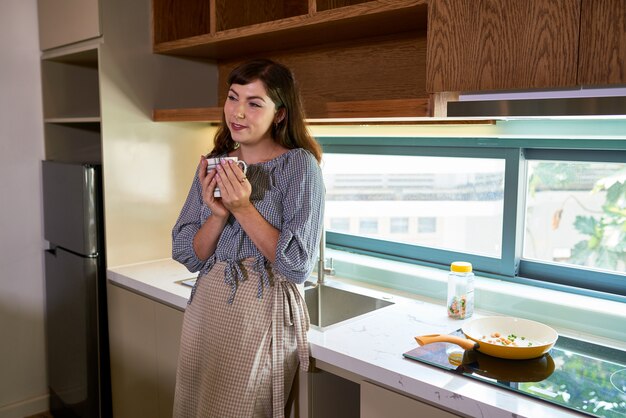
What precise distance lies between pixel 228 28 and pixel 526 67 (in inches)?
49.1

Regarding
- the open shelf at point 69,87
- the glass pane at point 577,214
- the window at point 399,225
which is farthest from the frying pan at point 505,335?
the open shelf at point 69,87

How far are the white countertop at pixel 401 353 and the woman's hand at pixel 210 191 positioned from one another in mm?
417

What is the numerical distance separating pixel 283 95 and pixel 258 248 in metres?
0.42

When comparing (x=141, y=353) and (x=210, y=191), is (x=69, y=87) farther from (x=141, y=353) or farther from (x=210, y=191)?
(x=210, y=191)

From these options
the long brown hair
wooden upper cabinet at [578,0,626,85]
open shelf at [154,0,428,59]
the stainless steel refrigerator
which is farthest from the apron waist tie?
the stainless steel refrigerator

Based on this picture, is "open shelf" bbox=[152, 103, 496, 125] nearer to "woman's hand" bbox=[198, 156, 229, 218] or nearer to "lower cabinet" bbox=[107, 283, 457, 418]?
"woman's hand" bbox=[198, 156, 229, 218]

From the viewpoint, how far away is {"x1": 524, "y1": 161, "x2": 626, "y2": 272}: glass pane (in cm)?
186

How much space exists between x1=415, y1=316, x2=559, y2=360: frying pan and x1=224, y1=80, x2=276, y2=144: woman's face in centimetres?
69

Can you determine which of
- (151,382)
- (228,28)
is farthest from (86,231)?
(228,28)

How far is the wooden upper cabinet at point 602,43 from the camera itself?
1.21 metres

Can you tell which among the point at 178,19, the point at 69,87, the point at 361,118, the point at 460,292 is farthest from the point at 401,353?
the point at 69,87

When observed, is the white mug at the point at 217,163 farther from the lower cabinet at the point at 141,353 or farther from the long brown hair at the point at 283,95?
the lower cabinet at the point at 141,353

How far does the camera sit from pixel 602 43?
1235mm

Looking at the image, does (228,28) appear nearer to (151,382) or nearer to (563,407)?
(151,382)
